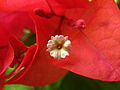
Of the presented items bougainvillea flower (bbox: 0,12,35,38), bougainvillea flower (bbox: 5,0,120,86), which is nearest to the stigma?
bougainvillea flower (bbox: 5,0,120,86)

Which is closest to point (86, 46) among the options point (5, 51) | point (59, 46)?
point (59, 46)

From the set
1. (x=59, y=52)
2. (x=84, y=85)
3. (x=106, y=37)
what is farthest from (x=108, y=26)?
(x=84, y=85)

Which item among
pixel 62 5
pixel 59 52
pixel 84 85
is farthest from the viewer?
pixel 84 85

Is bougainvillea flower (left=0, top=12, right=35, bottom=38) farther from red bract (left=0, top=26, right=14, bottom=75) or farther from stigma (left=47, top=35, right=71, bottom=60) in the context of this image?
stigma (left=47, top=35, right=71, bottom=60)

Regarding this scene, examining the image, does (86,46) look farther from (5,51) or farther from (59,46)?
(5,51)

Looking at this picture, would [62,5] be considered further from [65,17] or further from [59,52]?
[59,52]

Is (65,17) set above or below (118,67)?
above
